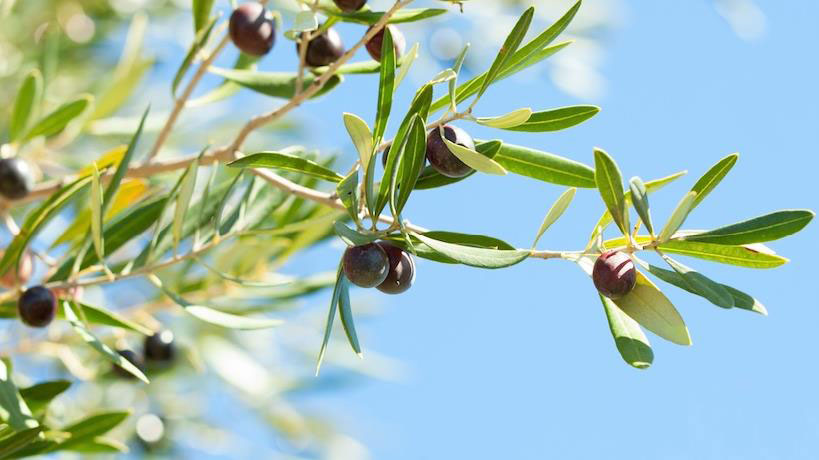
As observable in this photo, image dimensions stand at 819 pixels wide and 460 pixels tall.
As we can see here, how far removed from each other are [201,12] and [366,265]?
0.79 metres

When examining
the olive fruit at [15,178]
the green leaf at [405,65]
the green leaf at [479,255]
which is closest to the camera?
the green leaf at [479,255]

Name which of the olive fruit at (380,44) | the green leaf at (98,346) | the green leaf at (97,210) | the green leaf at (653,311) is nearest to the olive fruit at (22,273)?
the green leaf at (98,346)

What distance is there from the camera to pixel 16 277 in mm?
1872

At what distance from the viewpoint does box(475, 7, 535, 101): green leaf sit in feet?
4.52

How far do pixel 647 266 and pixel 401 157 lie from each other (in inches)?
13.2

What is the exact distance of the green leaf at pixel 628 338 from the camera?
4.52 ft

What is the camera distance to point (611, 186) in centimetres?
135

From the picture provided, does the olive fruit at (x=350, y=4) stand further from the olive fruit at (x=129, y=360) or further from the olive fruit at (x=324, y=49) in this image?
the olive fruit at (x=129, y=360)

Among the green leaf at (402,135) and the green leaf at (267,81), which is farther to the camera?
the green leaf at (267,81)

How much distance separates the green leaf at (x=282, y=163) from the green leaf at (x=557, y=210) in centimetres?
29

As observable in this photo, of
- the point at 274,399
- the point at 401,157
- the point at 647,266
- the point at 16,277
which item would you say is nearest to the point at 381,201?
the point at 401,157

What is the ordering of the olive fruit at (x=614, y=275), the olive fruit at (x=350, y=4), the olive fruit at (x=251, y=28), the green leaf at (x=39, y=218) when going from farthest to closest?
the olive fruit at (x=251, y=28)
the green leaf at (x=39, y=218)
the olive fruit at (x=350, y=4)
the olive fruit at (x=614, y=275)

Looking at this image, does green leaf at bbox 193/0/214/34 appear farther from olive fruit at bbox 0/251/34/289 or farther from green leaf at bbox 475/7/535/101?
green leaf at bbox 475/7/535/101

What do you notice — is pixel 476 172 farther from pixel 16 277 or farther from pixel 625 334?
pixel 16 277
